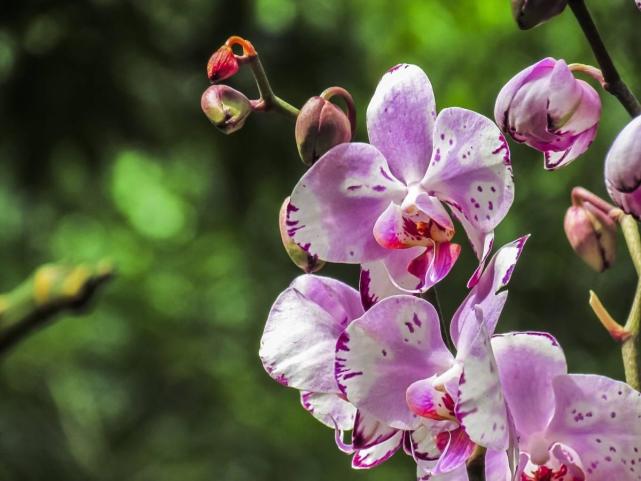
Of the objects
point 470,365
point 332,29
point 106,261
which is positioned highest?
point 106,261

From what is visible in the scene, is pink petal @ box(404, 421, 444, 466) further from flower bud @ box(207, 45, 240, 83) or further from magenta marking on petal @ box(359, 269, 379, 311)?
flower bud @ box(207, 45, 240, 83)

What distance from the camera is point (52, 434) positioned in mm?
2092

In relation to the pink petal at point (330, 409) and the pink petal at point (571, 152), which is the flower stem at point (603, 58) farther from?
the pink petal at point (330, 409)

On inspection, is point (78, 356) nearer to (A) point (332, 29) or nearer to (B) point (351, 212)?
(A) point (332, 29)

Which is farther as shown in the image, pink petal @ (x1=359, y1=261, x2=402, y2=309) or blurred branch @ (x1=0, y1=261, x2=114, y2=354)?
pink petal @ (x1=359, y1=261, x2=402, y2=309)

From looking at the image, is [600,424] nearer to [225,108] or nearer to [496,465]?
[496,465]

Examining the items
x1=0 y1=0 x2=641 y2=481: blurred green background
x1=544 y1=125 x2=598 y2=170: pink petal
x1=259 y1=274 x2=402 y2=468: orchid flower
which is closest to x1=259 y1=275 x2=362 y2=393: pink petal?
x1=259 y1=274 x2=402 y2=468: orchid flower

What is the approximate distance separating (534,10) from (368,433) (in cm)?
19

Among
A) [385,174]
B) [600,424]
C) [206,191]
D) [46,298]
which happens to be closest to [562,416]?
[600,424]

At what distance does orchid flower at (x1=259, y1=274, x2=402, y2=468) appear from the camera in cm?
50

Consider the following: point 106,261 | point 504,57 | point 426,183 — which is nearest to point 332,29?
point 504,57

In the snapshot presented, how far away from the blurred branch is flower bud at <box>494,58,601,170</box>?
0.71 ft

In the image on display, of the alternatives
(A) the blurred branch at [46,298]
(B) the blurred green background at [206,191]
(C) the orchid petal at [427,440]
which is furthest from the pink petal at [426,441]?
(B) the blurred green background at [206,191]

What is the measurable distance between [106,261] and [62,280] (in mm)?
13
